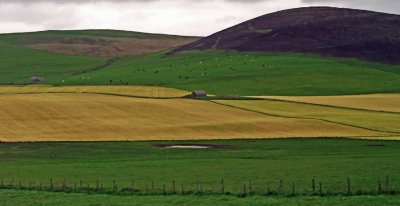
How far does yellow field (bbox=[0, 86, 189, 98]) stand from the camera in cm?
10693

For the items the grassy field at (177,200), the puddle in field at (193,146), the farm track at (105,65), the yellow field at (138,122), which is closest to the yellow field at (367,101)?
the yellow field at (138,122)

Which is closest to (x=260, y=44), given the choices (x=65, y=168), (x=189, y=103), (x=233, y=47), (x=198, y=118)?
(x=233, y=47)

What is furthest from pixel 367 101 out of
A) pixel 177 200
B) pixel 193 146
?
pixel 177 200

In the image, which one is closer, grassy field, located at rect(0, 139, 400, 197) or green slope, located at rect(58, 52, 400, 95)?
grassy field, located at rect(0, 139, 400, 197)

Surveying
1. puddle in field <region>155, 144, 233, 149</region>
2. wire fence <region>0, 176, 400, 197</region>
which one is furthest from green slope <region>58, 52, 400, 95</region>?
wire fence <region>0, 176, 400, 197</region>

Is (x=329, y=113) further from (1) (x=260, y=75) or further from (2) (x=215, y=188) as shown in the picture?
(1) (x=260, y=75)

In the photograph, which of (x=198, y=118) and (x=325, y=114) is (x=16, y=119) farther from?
(x=325, y=114)

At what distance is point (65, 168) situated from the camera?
4850cm

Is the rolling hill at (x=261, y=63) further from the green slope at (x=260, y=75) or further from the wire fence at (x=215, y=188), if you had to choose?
the wire fence at (x=215, y=188)

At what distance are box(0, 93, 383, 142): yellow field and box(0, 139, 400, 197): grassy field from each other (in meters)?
3.89

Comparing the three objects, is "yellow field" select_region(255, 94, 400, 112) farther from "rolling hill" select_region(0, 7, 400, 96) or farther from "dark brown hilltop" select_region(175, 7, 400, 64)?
"dark brown hilltop" select_region(175, 7, 400, 64)

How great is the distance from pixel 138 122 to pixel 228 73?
64560mm

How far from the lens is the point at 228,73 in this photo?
136 m

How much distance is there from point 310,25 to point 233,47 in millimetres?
18180
